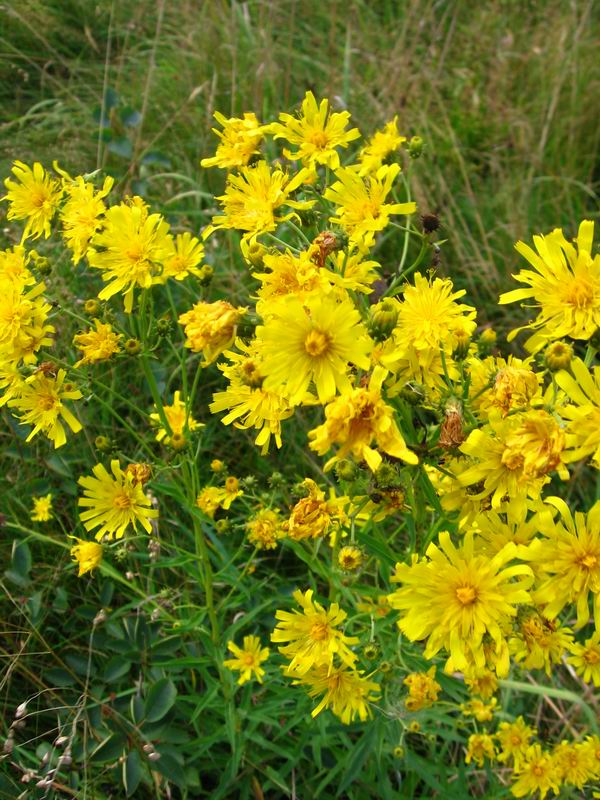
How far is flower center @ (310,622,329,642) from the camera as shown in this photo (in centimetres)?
215

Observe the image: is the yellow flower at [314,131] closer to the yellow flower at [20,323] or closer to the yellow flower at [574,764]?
the yellow flower at [20,323]

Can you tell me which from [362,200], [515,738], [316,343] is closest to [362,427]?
[316,343]

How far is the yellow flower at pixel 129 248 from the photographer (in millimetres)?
2186

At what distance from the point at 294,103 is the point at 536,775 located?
4191 mm

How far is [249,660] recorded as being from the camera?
2.55 metres

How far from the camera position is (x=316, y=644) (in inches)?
84.7

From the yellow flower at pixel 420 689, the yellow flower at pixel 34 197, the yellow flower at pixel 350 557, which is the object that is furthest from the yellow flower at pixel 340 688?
the yellow flower at pixel 34 197

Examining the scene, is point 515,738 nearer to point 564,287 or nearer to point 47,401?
point 564,287

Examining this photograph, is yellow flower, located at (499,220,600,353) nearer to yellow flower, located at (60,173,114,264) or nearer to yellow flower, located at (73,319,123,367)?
yellow flower, located at (73,319,123,367)

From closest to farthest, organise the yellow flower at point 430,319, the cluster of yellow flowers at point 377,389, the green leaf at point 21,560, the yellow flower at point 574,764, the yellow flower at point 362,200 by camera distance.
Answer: the cluster of yellow flowers at point 377,389 → the yellow flower at point 430,319 → the yellow flower at point 362,200 → the yellow flower at point 574,764 → the green leaf at point 21,560

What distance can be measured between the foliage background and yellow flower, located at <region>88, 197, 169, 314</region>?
1231mm

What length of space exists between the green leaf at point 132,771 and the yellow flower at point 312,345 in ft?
4.93

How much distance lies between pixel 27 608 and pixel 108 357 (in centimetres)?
108

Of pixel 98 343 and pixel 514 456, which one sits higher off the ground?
pixel 514 456
